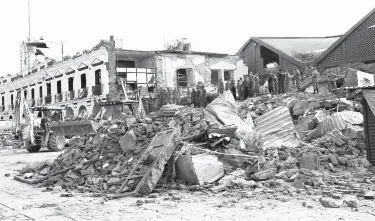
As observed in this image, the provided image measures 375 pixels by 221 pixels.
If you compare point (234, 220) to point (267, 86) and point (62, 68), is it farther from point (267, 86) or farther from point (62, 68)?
point (62, 68)

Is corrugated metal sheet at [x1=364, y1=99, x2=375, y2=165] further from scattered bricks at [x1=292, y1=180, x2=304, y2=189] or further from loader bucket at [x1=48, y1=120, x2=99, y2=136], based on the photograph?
loader bucket at [x1=48, y1=120, x2=99, y2=136]

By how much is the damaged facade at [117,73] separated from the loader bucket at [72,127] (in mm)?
8284

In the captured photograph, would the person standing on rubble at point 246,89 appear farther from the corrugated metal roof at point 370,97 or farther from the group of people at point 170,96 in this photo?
the corrugated metal roof at point 370,97

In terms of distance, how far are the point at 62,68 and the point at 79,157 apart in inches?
1072

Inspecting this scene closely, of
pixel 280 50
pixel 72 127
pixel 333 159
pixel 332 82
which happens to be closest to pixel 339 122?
pixel 333 159

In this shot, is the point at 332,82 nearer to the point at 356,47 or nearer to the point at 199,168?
the point at 356,47

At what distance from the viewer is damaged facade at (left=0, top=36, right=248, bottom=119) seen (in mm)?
31719

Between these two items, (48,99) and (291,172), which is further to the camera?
(48,99)

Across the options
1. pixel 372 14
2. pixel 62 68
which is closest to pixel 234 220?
pixel 372 14

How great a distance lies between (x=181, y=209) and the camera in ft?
23.4

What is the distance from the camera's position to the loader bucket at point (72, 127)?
810 inches

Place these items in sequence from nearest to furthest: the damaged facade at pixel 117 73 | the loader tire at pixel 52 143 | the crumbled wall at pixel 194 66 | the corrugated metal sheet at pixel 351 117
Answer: the corrugated metal sheet at pixel 351 117, the loader tire at pixel 52 143, the damaged facade at pixel 117 73, the crumbled wall at pixel 194 66

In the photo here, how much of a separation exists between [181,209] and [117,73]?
85.8 feet

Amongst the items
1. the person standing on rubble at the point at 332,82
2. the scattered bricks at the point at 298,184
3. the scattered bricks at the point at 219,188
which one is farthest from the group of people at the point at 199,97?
the scattered bricks at the point at 298,184
